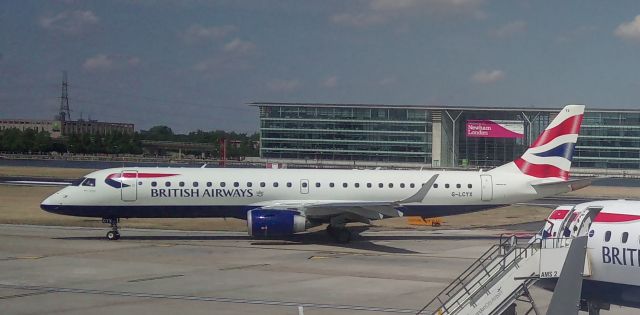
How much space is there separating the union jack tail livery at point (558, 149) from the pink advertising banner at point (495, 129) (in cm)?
8319

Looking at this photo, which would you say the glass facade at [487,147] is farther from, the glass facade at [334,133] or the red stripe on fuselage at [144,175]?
the red stripe on fuselage at [144,175]

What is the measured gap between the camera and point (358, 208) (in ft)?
114

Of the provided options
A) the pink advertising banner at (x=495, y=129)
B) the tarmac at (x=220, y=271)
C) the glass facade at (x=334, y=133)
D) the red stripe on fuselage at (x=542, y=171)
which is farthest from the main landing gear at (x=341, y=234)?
the glass facade at (x=334, y=133)

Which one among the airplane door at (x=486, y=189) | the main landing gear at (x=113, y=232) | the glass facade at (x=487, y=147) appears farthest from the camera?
the glass facade at (x=487, y=147)

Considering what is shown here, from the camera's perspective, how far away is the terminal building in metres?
125

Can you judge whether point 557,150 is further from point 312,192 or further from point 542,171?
point 312,192

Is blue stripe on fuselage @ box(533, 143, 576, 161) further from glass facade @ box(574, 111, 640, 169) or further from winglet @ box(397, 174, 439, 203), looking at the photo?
glass facade @ box(574, 111, 640, 169)

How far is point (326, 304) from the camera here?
21.3 metres

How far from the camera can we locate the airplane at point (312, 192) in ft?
116

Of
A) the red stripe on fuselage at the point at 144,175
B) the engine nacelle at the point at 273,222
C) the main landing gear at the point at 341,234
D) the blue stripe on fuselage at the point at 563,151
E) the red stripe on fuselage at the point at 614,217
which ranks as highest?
the blue stripe on fuselage at the point at 563,151

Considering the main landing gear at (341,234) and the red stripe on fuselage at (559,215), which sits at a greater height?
the red stripe on fuselage at (559,215)

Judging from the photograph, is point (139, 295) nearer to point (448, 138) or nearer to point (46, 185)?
point (46, 185)

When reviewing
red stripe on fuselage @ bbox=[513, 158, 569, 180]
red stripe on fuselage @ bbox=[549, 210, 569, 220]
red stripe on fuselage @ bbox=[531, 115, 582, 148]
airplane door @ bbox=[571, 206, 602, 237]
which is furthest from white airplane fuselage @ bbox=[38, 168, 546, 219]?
airplane door @ bbox=[571, 206, 602, 237]

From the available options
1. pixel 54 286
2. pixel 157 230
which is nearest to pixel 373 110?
pixel 157 230
